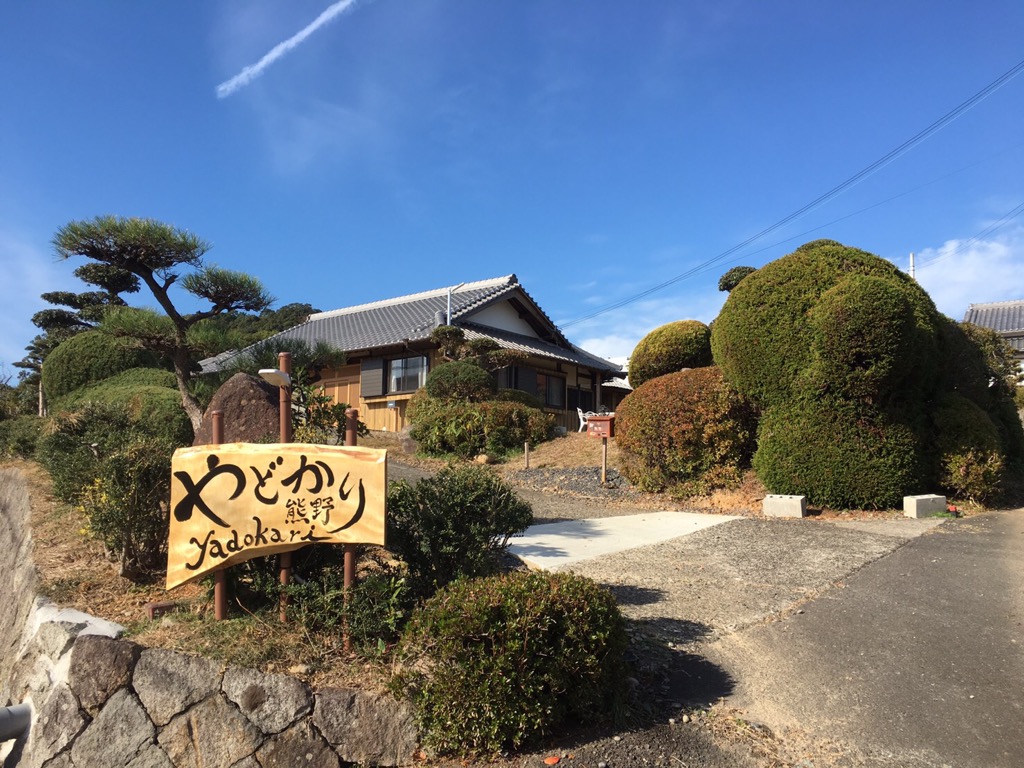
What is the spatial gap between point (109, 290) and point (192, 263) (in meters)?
27.2

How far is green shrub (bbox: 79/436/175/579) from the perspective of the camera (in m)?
5.18

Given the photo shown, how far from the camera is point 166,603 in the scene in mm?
4383

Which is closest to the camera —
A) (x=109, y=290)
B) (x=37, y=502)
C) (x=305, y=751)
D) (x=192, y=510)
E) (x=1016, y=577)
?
(x=305, y=751)

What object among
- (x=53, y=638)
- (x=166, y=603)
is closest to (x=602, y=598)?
(x=166, y=603)

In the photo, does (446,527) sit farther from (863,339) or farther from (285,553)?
(863,339)

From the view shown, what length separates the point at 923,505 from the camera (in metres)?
9.16

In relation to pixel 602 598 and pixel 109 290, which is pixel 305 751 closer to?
pixel 602 598

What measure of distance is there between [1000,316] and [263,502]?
42.6 meters

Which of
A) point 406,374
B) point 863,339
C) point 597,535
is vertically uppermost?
point 406,374

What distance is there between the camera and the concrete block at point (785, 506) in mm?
9266

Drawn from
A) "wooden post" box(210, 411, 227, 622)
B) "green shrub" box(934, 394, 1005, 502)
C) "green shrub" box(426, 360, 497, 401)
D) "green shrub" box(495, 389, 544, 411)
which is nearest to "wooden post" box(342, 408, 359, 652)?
"wooden post" box(210, 411, 227, 622)

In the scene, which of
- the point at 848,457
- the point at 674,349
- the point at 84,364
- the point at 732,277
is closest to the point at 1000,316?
the point at 732,277

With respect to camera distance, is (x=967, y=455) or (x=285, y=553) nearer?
(x=285, y=553)

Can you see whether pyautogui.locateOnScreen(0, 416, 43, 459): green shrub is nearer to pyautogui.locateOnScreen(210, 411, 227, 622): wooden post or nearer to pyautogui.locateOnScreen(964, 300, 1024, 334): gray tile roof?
pyautogui.locateOnScreen(210, 411, 227, 622): wooden post
